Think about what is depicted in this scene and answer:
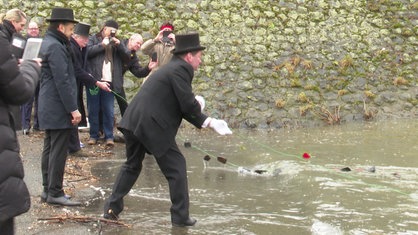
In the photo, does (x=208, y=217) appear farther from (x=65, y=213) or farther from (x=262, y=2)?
(x=262, y=2)

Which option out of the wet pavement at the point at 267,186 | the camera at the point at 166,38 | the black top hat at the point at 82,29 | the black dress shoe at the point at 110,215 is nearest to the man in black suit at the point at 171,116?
the black dress shoe at the point at 110,215

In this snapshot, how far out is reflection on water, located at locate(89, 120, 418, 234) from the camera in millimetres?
6766

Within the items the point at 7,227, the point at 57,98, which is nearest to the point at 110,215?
the point at 57,98

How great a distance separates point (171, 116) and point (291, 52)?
911 cm

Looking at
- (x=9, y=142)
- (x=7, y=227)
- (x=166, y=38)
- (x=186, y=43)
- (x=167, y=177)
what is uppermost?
(x=186, y=43)

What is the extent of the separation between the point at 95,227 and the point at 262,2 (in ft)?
35.3

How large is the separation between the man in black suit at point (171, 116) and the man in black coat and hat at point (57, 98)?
0.83 metres

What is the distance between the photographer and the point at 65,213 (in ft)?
22.3

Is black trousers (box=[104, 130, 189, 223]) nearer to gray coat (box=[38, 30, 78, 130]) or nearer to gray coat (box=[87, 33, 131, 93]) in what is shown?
gray coat (box=[38, 30, 78, 130])

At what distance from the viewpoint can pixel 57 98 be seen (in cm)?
707

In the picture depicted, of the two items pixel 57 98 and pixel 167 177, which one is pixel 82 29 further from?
pixel 167 177

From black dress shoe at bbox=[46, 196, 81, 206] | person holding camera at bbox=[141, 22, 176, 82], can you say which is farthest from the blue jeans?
black dress shoe at bbox=[46, 196, 81, 206]

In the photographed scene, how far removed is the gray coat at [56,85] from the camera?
22.8ft

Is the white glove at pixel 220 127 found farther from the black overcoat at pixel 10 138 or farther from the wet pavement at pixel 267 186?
the black overcoat at pixel 10 138
